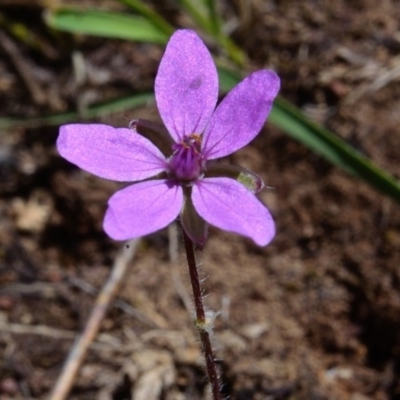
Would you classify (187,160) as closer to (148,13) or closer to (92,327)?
(92,327)

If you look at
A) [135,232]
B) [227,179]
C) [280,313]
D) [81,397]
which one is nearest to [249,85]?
[227,179]

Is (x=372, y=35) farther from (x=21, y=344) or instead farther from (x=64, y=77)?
(x=21, y=344)

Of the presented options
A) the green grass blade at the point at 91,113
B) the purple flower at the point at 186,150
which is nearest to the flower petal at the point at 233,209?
the purple flower at the point at 186,150

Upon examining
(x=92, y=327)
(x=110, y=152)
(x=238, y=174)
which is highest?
(x=92, y=327)

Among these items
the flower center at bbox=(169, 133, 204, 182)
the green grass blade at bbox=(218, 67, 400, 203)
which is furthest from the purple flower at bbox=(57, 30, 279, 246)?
the green grass blade at bbox=(218, 67, 400, 203)

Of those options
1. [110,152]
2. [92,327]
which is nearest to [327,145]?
[92,327]

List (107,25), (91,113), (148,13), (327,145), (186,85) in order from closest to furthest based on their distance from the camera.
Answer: (186,85) → (327,145) → (148,13) → (107,25) → (91,113)

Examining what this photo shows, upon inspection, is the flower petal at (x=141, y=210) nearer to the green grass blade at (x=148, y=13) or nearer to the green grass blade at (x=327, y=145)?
the green grass blade at (x=327, y=145)

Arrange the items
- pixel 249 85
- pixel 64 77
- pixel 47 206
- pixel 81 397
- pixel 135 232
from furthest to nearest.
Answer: pixel 64 77
pixel 47 206
pixel 81 397
pixel 249 85
pixel 135 232
